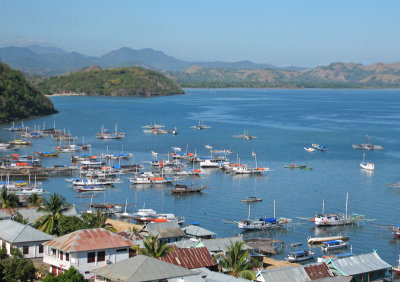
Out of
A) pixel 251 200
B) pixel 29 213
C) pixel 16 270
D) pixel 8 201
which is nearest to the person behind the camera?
pixel 16 270

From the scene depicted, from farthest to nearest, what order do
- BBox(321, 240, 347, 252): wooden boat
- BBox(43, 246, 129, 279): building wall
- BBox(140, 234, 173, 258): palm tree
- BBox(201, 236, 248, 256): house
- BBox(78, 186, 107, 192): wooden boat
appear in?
BBox(78, 186, 107, 192): wooden boat
BBox(321, 240, 347, 252): wooden boat
BBox(201, 236, 248, 256): house
BBox(140, 234, 173, 258): palm tree
BBox(43, 246, 129, 279): building wall

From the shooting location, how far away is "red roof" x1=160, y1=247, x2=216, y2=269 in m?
21.8

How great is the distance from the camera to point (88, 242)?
70.6 ft

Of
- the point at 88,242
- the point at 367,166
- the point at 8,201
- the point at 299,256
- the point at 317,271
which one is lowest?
the point at 299,256

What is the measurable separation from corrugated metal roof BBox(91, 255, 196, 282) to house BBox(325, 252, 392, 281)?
672 cm

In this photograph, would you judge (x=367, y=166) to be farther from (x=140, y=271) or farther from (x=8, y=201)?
(x=140, y=271)

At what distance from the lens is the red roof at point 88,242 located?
69.5 ft

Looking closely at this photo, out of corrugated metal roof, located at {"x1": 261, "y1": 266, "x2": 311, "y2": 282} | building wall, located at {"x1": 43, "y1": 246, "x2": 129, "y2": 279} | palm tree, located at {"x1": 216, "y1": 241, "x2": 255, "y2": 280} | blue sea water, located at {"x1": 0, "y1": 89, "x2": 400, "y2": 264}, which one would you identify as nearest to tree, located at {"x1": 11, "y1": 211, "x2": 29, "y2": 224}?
building wall, located at {"x1": 43, "y1": 246, "x2": 129, "y2": 279}

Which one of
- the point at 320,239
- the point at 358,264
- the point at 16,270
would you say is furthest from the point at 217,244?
the point at 320,239

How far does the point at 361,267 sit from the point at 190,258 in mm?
7051

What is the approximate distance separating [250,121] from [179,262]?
8252cm

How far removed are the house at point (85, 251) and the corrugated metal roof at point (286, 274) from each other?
5069mm

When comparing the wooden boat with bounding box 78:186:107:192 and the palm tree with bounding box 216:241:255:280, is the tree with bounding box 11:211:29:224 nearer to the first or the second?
the palm tree with bounding box 216:241:255:280

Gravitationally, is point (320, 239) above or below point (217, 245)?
below
